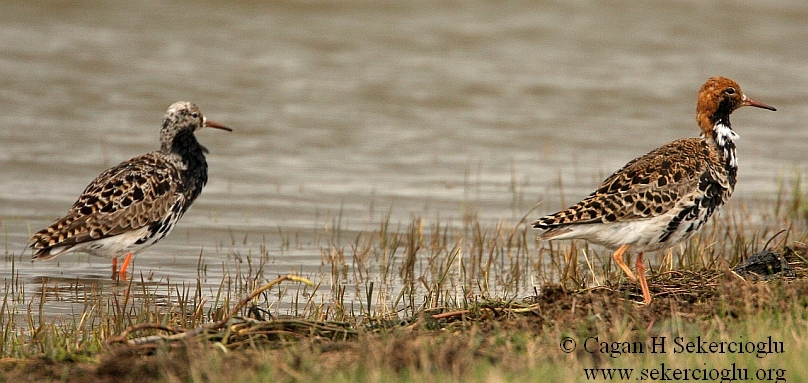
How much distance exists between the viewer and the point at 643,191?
28.1 ft

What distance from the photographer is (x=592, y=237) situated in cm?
866

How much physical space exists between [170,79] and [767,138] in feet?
33.7

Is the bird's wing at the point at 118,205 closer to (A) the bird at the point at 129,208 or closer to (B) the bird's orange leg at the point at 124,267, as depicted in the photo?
(A) the bird at the point at 129,208

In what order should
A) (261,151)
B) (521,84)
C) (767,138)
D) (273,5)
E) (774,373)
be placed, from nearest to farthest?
1. (774,373)
2. (261,151)
3. (767,138)
4. (521,84)
5. (273,5)

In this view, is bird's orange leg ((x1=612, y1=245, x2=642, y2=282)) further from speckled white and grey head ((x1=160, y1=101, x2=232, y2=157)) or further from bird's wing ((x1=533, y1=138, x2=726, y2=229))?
speckled white and grey head ((x1=160, y1=101, x2=232, y2=157))

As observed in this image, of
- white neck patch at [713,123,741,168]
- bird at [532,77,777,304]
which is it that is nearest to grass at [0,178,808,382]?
bird at [532,77,777,304]

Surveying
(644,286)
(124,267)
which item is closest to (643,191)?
(644,286)

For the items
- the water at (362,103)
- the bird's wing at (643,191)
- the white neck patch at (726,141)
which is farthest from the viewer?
the water at (362,103)

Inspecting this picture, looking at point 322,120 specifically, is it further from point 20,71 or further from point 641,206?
point 641,206

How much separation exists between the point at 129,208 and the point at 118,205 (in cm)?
10

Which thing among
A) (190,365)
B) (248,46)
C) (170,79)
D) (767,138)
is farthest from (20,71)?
(190,365)

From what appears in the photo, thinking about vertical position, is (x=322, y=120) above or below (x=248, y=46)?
below

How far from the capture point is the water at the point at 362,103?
45.5 feet

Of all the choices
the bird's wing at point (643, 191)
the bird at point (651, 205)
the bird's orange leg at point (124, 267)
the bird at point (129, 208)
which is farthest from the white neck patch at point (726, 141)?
the bird's orange leg at point (124, 267)
